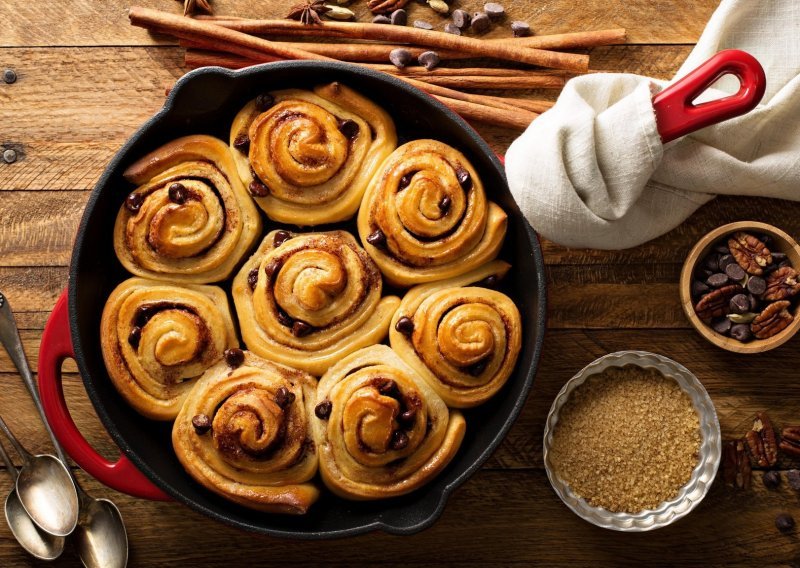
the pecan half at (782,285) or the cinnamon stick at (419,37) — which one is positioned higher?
the cinnamon stick at (419,37)

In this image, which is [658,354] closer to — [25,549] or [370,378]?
[370,378]

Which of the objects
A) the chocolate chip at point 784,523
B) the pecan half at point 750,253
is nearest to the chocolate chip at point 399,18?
the pecan half at point 750,253

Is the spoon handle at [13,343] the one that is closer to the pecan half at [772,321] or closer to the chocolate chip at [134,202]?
the chocolate chip at [134,202]

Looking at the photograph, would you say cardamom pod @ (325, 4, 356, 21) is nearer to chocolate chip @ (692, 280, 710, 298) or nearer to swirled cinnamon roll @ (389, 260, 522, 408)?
swirled cinnamon roll @ (389, 260, 522, 408)

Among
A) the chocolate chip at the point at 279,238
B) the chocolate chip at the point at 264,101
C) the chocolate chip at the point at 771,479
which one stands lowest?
the chocolate chip at the point at 771,479

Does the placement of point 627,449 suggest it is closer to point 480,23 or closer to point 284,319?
point 284,319

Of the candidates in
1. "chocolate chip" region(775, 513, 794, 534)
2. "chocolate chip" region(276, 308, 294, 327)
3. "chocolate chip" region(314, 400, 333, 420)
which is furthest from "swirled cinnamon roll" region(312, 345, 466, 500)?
"chocolate chip" region(775, 513, 794, 534)
